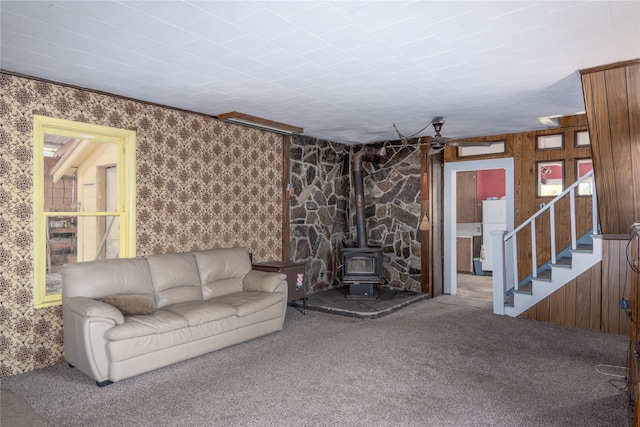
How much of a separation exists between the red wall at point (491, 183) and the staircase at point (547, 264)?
3.11m

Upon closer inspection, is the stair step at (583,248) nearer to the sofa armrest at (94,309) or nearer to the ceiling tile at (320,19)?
the ceiling tile at (320,19)

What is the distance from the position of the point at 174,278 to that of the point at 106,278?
719 millimetres

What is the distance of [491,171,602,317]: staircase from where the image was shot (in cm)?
505

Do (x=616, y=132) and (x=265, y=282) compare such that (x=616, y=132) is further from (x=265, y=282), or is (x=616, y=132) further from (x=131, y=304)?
(x=131, y=304)

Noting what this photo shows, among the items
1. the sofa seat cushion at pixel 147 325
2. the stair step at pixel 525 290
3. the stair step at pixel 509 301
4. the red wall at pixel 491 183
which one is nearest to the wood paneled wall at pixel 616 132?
the stair step at pixel 525 290

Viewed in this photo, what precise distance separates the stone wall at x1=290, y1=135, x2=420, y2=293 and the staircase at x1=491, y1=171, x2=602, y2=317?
5.01 feet

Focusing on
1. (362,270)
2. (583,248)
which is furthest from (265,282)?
(583,248)

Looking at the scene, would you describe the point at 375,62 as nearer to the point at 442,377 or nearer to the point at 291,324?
the point at 442,377

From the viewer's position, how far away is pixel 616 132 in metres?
3.75

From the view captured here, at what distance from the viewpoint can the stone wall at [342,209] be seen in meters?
6.74

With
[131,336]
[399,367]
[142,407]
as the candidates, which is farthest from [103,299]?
[399,367]

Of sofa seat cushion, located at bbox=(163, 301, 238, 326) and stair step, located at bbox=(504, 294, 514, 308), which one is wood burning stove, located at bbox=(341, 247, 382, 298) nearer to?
stair step, located at bbox=(504, 294, 514, 308)

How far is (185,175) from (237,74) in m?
1.73

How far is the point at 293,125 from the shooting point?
590 centimetres
